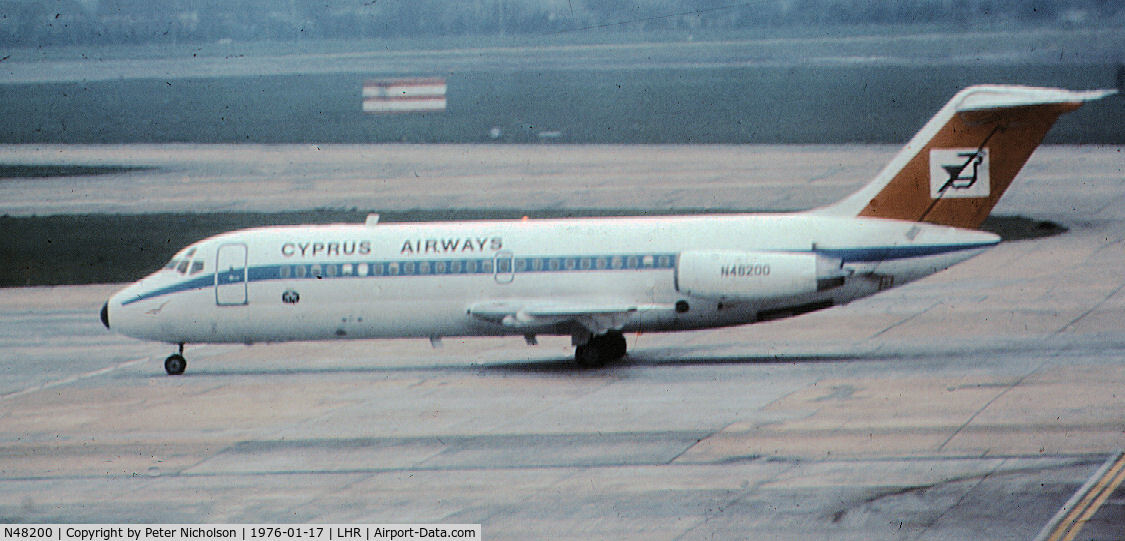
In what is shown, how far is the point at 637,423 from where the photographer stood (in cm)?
2644

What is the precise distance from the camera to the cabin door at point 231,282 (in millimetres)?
33656

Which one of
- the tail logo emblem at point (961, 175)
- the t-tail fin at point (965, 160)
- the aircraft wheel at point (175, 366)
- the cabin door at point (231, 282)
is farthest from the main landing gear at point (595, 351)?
the aircraft wheel at point (175, 366)

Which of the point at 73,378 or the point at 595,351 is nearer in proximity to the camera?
the point at 595,351

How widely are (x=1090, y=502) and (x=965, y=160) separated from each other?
13000 millimetres

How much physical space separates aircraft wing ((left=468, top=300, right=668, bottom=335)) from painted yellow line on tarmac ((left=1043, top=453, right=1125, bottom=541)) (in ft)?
39.4

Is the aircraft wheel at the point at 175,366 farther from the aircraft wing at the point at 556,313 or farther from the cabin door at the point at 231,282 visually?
the aircraft wing at the point at 556,313

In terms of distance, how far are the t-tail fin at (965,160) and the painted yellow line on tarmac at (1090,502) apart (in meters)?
10.1

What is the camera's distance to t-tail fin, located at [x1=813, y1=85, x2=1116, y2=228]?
31.3m

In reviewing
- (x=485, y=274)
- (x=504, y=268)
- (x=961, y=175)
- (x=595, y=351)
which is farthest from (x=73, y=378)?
(x=961, y=175)

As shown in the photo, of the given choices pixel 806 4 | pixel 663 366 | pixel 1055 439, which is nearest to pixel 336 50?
pixel 806 4

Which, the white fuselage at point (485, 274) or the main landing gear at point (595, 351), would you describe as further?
the main landing gear at point (595, 351)

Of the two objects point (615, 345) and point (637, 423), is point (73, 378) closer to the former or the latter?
point (615, 345)

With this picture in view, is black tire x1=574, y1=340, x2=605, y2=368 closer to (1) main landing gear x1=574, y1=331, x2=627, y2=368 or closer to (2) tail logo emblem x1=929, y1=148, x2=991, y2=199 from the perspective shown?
(1) main landing gear x1=574, y1=331, x2=627, y2=368

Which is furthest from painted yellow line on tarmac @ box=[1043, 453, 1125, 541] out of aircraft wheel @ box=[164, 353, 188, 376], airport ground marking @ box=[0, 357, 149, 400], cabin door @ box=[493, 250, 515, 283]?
airport ground marking @ box=[0, 357, 149, 400]
